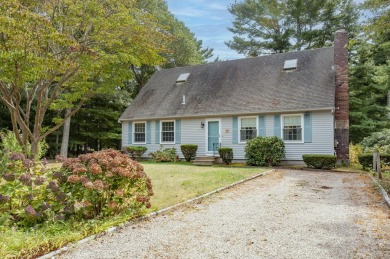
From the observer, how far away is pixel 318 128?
13719mm

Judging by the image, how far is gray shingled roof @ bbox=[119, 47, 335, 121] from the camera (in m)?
14.5

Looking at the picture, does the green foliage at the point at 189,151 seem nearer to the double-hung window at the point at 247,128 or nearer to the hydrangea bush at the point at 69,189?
the double-hung window at the point at 247,128

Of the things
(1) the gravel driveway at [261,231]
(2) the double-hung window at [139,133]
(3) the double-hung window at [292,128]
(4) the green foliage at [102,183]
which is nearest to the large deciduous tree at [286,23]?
(3) the double-hung window at [292,128]

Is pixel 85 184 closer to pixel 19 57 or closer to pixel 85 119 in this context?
pixel 19 57

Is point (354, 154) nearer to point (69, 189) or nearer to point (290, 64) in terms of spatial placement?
point (290, 64)

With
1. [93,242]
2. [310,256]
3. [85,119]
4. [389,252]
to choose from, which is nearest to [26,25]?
[93,242]

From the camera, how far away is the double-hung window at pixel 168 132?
17.4 m

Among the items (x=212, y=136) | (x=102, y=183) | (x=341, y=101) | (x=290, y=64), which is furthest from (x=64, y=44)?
(x=341, y=101)

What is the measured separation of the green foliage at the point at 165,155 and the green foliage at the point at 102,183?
11.3 meters

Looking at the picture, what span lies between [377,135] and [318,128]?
4174 mm

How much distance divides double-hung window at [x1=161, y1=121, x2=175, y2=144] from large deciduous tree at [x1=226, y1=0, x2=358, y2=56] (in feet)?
45.0

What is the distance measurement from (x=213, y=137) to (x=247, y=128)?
1.92 meters

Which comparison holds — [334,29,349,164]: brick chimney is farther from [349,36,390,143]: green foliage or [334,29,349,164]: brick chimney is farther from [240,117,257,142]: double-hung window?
[349,36,390,143]: green foliage

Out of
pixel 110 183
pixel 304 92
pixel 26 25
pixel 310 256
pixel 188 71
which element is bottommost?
pixel 310 256
